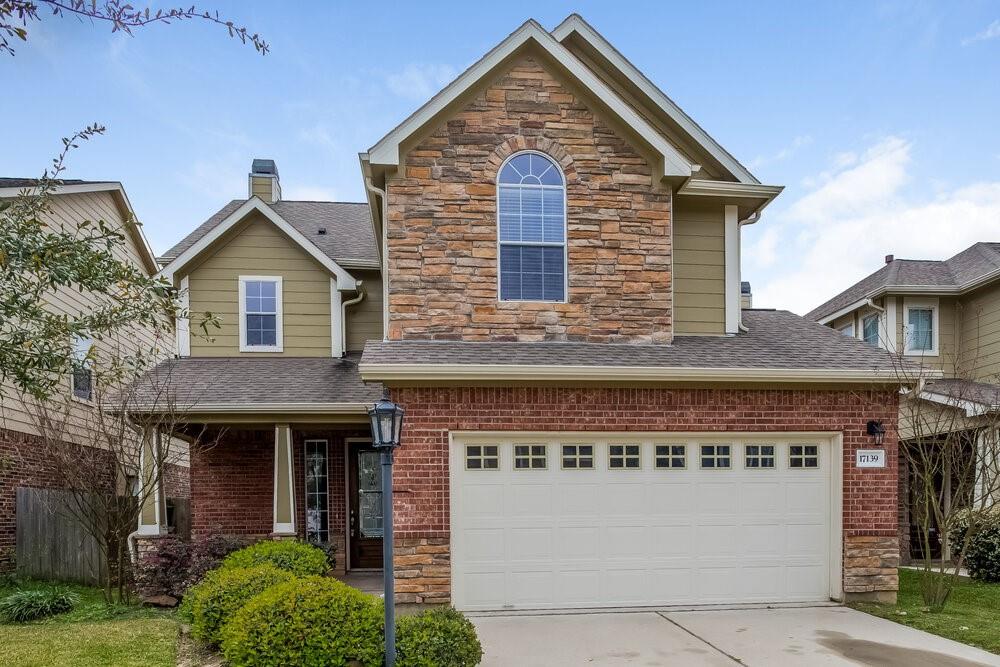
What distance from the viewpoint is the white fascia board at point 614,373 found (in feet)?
26.8

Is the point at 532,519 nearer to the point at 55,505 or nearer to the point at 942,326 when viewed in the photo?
the point at 55,505

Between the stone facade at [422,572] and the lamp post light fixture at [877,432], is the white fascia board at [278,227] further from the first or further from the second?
the lamp post light fixture at [877,432]

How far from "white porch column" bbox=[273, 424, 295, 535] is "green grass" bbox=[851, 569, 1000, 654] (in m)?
7.87

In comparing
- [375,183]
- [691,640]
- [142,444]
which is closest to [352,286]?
[375,183]

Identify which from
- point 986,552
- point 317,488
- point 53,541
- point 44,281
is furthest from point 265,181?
point 986,552

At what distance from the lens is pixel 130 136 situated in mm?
6133

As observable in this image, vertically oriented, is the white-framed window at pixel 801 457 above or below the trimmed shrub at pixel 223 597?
above

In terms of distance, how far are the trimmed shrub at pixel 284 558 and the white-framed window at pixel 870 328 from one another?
14.9m

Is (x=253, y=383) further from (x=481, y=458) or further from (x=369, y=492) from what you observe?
(x=481, y=458)

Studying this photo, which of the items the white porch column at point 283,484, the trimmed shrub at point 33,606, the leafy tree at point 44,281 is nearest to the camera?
the leafy tree at point 44,281

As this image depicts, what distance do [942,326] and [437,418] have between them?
1448 centimetres

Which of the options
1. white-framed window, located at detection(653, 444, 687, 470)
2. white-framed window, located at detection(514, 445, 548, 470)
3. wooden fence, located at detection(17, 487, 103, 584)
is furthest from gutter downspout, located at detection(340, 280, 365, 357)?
white-framed window, located at detection(653, 444, 687, 470)

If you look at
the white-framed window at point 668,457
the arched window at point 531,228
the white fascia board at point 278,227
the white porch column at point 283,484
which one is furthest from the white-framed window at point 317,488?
the white-framed window at point 668,457

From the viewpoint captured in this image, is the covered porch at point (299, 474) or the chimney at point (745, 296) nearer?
the covered porch at point (299, 474)
